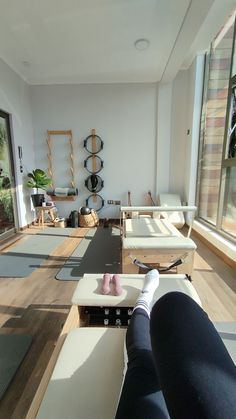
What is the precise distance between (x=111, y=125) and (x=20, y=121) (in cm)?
179

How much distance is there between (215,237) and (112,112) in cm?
326

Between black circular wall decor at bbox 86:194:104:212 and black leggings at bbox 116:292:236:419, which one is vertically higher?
black leggings at bbox 116:292:236:419

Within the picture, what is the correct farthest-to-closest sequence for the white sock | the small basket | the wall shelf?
1. the wall shelf
2. the small basket
3. the white sock

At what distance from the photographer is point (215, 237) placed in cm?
312

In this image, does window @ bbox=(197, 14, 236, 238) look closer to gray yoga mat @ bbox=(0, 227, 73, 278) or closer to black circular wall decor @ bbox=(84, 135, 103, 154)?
black circular wall decor @ bbox=(84, 135, 103, 154)

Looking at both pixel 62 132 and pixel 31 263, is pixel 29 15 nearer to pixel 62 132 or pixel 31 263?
pixel 62 132

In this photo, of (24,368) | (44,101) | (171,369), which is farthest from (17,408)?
(44,101)

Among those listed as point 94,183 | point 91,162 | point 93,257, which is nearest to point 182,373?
point 93,257

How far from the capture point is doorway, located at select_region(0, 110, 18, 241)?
12.3ft

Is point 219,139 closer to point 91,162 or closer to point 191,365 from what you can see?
point 91,162

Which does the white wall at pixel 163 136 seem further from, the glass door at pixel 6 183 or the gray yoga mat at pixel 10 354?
the gray yoga mat at pixel 10 354

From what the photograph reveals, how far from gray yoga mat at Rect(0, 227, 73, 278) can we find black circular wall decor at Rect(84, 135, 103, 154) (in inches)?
71.8

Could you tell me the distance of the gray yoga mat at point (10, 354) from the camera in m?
1.23

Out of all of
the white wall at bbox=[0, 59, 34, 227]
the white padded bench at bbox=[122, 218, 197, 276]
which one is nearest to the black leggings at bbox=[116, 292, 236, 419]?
the white padded bench at bbox=[122, 218, 197, 276]
